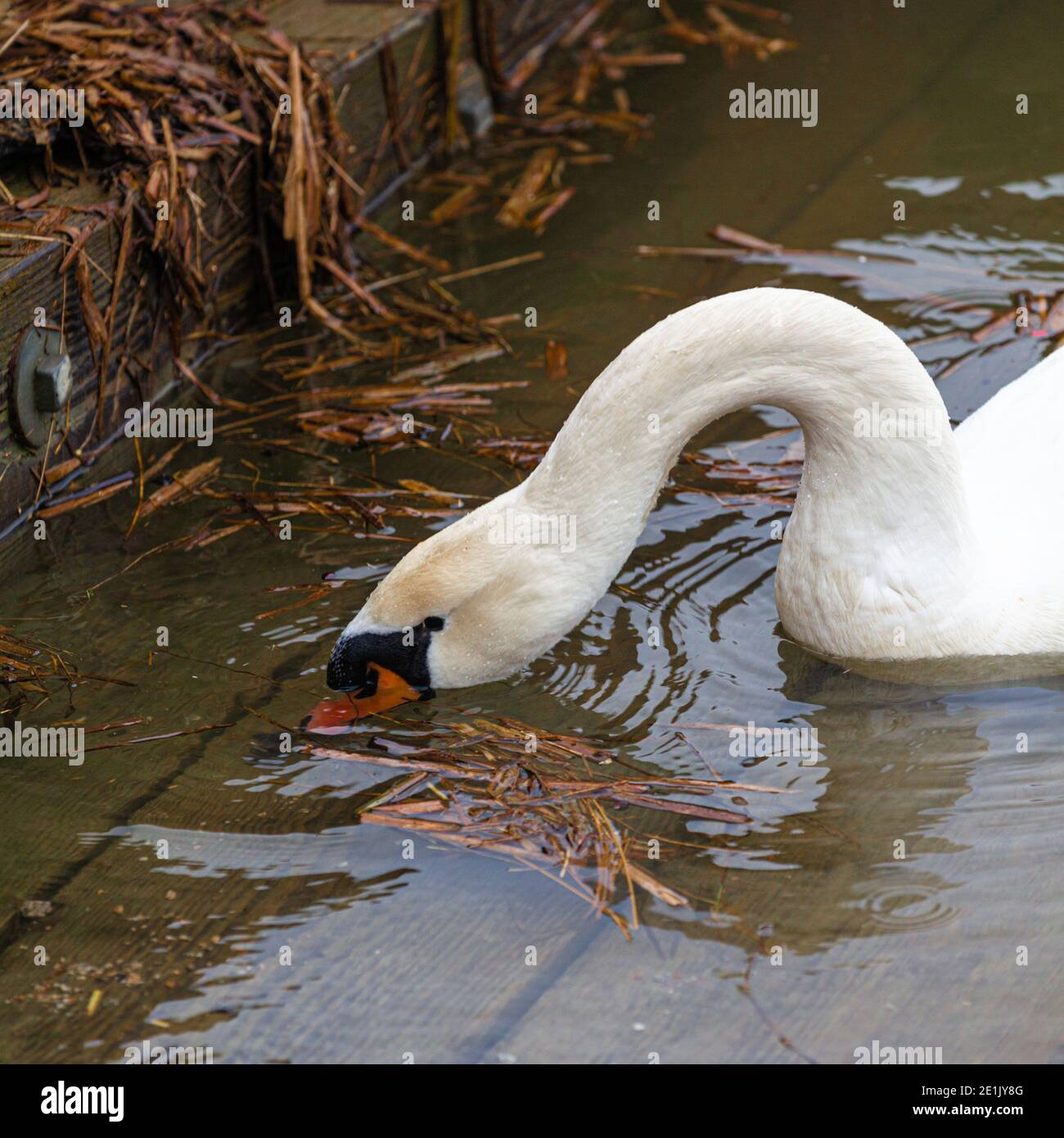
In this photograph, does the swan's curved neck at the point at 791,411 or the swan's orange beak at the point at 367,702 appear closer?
the swan's curved neck at the point at 791,411

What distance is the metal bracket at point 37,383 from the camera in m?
A: 4.55

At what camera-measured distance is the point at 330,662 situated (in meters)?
3.63

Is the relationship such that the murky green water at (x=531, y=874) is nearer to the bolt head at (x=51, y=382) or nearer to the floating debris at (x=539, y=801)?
the floating debris at (x=539, y=801)

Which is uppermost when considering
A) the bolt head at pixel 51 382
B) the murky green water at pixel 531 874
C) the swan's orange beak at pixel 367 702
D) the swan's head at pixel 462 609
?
the bolt head at pixel 51 382

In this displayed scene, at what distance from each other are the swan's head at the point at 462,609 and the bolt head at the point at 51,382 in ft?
5.17

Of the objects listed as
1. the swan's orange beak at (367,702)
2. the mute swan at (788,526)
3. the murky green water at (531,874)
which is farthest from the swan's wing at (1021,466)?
the swan's orange beak at (367,702)

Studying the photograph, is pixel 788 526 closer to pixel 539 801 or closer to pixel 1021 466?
pixel 1021 466

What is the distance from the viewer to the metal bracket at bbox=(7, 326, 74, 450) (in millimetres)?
4551

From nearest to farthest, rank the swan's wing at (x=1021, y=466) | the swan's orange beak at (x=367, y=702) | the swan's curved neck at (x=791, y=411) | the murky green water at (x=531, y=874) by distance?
the murky green water at (x=531, y=874), the swan's curved neck at (x=791, y=411), the swan's orange beak at (x=367, y=702), the swan's wing at (x=1021, y=466)

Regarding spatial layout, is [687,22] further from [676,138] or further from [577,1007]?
[577,1007]

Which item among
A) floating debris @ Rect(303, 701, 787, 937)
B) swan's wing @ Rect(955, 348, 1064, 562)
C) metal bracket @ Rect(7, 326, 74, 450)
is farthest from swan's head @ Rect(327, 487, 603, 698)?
metal bracket @ Rect(7, 326, 74, 450)

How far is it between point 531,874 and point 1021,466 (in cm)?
174

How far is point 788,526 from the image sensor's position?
3947 mm
